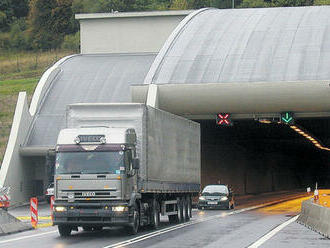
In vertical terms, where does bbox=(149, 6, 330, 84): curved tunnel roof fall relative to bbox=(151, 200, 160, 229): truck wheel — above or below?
above

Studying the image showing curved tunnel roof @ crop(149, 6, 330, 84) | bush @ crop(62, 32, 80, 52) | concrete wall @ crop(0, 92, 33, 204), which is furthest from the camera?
bush @ crop(62, 32, 80, 52)

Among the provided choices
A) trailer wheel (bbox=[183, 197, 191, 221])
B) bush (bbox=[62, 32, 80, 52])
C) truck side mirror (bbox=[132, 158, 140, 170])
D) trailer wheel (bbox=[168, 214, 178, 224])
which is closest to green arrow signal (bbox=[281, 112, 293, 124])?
trailer wheel (bbox=[183, 197, 191, 221])

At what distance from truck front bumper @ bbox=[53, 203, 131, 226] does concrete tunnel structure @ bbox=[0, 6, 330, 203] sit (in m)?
12.9

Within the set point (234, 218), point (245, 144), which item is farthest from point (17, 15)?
point (234, 218)

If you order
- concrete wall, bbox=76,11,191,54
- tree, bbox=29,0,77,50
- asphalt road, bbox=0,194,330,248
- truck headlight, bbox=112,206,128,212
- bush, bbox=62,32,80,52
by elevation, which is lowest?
asphalt road, bbox=0,194,330,248

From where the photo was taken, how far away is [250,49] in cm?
5519

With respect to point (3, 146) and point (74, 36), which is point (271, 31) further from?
point (74, 36)

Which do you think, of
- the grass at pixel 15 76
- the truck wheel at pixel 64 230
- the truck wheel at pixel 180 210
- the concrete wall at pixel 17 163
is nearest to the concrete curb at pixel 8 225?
the truck wheel at pixel 64 230

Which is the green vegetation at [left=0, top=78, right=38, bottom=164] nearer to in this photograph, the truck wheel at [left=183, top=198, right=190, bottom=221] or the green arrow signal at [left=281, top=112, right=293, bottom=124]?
the green arrow signal at [left=281, top=112, right=293, bottom=124]

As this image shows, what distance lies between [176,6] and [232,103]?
93.8 metres

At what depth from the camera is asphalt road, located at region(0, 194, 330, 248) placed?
24672mm

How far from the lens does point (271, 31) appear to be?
57312 millimetres

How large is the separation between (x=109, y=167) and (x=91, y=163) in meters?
0.57

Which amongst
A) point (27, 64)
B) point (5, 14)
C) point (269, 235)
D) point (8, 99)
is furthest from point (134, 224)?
point (5, 14)
